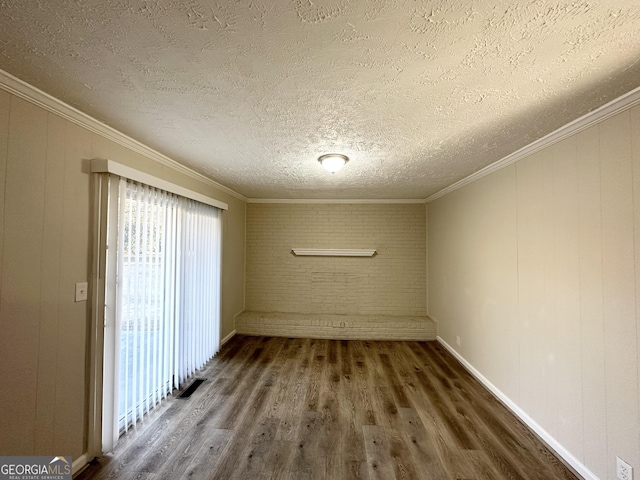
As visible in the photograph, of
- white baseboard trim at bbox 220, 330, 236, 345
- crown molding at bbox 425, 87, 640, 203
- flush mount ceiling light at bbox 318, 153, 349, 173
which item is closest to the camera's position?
crown molding at bbox 425, 87, 640, 203

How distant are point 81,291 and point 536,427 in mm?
3571

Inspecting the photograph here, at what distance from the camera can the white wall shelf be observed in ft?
15.1

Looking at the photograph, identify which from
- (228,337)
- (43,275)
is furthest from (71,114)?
(228,337)

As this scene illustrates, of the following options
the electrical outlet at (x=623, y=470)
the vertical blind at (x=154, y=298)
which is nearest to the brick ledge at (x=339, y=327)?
the vertical blind at (x=154, y=298)

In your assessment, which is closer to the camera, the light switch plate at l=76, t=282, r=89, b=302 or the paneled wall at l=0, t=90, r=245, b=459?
the paneled wall at l=0, t=90, r=245, b=459

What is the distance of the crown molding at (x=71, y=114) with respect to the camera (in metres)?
1.26

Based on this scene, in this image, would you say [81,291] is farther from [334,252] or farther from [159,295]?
[334,252]

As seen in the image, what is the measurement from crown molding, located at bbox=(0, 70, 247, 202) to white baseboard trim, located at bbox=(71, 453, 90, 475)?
2193 millimetres

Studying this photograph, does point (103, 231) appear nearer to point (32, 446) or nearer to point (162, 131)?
point (162, 131)

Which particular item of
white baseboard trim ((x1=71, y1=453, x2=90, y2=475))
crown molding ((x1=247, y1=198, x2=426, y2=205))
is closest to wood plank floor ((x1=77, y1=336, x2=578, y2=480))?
white baseboard trim ((x1=71, y1=453, x2=90, y2=475))

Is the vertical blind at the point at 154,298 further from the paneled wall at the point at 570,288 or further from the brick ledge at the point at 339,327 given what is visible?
the paneled wall at the point at 570,288

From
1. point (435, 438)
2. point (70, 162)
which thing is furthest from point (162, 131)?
point (435, 438)

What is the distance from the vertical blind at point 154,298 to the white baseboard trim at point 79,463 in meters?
0.12

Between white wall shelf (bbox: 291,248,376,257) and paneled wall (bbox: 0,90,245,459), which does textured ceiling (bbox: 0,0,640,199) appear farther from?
white wall shelf (bbox: 291,248,376,257)
